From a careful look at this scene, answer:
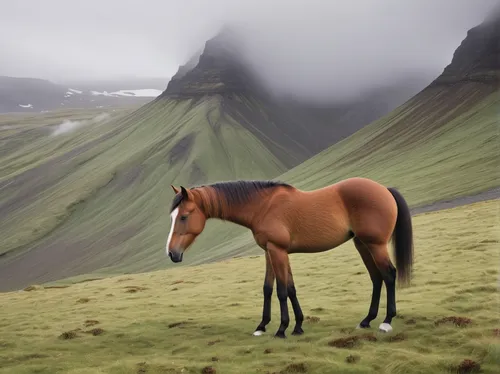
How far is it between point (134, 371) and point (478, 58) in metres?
152

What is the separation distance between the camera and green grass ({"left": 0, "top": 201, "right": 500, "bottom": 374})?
10.1 metres

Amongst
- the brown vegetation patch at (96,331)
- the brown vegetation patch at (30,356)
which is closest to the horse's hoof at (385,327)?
the brown vegetation patch at (96,331)

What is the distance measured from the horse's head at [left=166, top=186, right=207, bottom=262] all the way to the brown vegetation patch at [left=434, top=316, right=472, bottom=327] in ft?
21.9

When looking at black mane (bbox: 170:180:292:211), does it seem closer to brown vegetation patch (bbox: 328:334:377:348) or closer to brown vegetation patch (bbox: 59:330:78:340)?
brown vegetation patch (bbox: 328:334:377:348)

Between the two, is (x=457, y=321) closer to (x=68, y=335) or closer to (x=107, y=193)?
(x=68, y=335)

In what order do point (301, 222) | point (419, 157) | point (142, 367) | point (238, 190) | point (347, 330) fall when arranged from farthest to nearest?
point (419, 157) < point (238, 190) < point (347, 330) < point (301, 222) < point (142, 367)

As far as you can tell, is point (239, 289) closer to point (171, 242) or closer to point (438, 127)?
point (171, 242)

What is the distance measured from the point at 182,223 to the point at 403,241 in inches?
239

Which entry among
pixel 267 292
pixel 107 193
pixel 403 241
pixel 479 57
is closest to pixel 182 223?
pixel 267 292

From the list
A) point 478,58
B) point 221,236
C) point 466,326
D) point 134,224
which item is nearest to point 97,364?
point 466,326

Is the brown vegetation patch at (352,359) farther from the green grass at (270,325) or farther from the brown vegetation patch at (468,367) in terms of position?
the brown vegetation patch at (468,367)

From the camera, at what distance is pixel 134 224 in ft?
440

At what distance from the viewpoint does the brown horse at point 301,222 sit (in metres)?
11.8

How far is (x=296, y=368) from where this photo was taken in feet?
31.8
